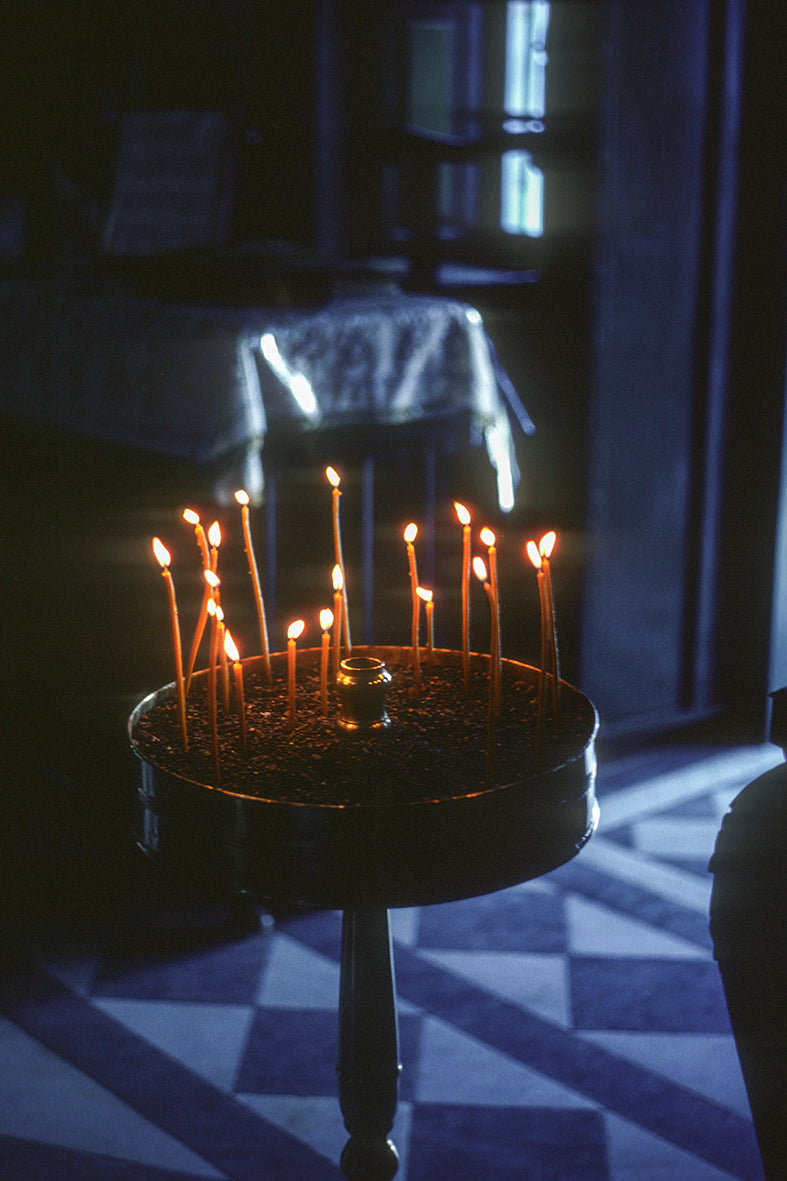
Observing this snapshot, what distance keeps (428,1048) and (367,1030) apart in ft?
3.09

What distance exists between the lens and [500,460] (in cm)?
280

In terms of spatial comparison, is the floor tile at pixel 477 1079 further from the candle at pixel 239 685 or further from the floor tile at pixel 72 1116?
the candle at pixel 239 685

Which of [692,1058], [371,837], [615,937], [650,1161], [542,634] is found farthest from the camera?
[615,937]

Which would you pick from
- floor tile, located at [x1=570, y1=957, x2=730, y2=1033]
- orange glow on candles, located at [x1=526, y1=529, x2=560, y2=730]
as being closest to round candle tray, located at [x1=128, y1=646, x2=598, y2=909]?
orange glow on candles, located at [x1=526, y1=529, x2=560, y2=730]

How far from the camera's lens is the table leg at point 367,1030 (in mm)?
1266

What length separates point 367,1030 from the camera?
4.15 ft

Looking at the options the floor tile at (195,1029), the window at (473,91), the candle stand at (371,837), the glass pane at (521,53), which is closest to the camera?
the candle stand at (371,837)

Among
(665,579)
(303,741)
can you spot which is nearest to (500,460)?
(665,579)

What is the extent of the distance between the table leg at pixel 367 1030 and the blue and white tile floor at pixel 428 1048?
62 centimetres

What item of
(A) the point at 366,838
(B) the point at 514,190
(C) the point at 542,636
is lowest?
(A) the point at 366,838

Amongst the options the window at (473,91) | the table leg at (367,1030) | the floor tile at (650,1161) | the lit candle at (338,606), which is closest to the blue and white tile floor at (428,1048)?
the floor tile at (650,1161)

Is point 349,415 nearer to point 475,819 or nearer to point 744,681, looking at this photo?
point 475,819

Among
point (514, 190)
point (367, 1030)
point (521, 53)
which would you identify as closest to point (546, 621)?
point (367, 1030)

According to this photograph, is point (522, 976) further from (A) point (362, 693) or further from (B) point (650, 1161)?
(A) point (362, 693)
